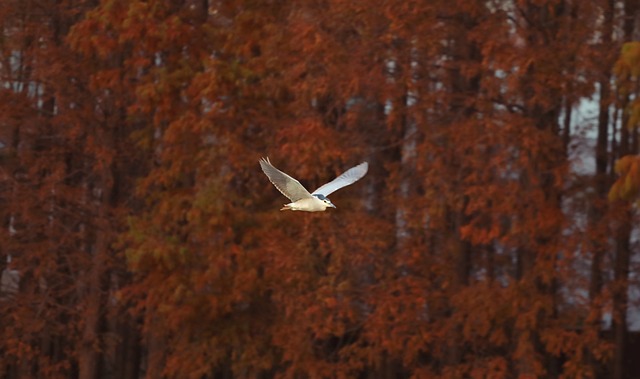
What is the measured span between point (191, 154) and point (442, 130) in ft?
15.3

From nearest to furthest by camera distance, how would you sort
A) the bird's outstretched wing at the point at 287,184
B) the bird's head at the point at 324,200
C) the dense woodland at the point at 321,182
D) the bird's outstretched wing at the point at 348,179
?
the bird's outstretched wing at the point at 287,184, the bird's head at the point at 324,200, the bird's outstretched wing at the point at 348,179, the dense woodland at the point at 321,182

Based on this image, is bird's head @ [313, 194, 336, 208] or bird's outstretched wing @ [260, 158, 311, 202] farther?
bird's head @ [313, 194, 336, 208]

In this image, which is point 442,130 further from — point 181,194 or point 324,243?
point 181,194

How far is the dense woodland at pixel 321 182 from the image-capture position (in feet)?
55.5

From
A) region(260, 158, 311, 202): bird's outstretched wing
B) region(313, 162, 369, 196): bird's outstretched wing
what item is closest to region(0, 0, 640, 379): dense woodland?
region(313, 162, 369, 196): bird's outstretched wing

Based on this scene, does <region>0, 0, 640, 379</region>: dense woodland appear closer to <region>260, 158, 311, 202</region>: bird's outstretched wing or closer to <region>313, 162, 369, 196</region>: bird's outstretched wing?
<region>313, 162, 369, 196</region>: bird's outstretched wing

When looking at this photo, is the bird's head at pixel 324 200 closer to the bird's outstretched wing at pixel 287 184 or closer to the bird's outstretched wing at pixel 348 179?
the bird's outstretched wing at pixel 287 184

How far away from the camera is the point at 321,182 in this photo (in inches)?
733

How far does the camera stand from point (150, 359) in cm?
2211

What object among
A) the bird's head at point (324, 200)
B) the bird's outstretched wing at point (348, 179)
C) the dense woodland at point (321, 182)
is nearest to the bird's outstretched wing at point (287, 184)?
the bird's head at point (324, 200)

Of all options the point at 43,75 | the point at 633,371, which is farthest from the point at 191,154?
the point at 633,371

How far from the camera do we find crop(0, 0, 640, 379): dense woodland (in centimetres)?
1691

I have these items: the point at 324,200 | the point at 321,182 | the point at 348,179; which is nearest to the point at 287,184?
the point at 324,200

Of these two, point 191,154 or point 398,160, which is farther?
point 191,154
